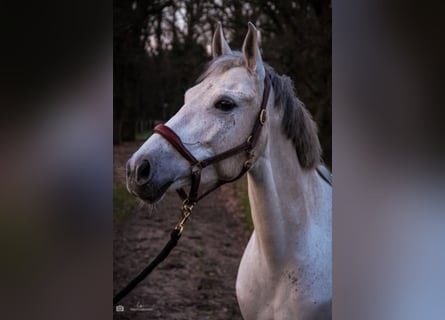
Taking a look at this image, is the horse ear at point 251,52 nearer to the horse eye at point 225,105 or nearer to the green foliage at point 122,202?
the horse eye at point 225,105

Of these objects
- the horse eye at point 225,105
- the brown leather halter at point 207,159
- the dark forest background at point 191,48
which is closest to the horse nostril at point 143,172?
the brown leather halter at point 207,159

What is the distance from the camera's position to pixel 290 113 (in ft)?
4.77

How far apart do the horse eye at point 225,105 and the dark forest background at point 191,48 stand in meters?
0.39

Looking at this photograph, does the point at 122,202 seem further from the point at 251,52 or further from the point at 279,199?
the point at 251,52

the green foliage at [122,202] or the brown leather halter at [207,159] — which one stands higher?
the brown leather halter at [207,159]

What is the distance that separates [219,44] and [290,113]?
0.39 metres

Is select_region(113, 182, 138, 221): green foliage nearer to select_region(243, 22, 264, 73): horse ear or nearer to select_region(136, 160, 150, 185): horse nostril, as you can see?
select_region(136, 160, 150, 185): horse nostril

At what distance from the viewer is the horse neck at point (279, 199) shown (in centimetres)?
146

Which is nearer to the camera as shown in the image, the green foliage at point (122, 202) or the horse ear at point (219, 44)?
the horse ear at point (219, 44)
